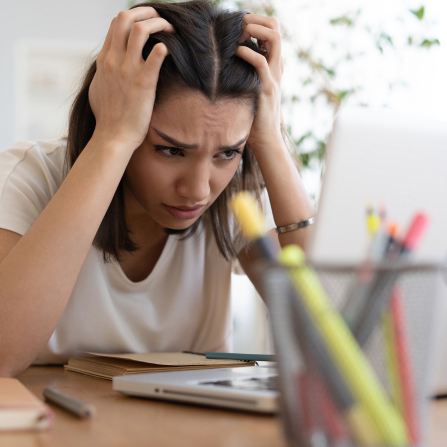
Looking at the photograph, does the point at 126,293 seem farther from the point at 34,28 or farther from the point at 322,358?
the point at 34,28

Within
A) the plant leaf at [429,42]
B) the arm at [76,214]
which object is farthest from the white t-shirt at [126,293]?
the plant leaf at [429,42]

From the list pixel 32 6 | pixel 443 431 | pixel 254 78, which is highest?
pixel 32 6

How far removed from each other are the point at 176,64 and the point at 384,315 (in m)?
0.68

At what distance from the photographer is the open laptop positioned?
18.5 inches

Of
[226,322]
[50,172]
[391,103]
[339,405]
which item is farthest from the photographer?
[391,103]

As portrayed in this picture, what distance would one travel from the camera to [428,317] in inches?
13.6

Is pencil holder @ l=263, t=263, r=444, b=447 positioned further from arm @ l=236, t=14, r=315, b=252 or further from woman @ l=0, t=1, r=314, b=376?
arm @ l=236, t=14, r=315, b=252

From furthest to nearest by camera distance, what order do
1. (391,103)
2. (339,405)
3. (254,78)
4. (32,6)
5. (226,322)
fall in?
(32,6) → (391,103) → (226,322) → (254,78) → (339,405)

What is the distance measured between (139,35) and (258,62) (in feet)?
0.73

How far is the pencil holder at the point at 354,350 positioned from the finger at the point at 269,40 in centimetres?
77

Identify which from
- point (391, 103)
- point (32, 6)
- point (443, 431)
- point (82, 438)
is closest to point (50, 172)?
point (82, 438)

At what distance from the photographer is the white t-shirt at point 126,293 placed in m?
1.04

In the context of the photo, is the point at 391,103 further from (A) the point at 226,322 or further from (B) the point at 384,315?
(B) the point at 384,315

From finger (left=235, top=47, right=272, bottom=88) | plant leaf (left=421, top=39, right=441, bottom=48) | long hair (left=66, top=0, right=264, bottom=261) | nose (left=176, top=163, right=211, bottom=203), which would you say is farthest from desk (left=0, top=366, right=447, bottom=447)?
plant leaf (left=421, top=39, right=441, bottom=48)
